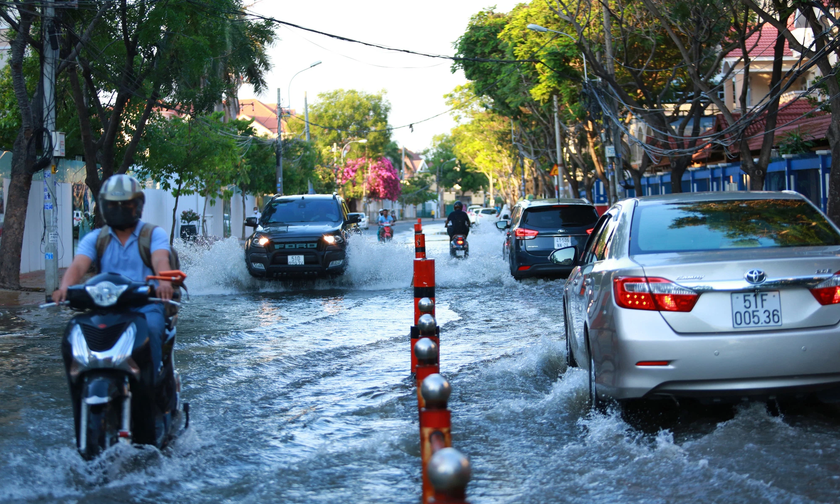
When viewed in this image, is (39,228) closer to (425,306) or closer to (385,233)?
(385,233)

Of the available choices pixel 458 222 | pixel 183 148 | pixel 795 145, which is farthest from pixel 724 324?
pixel 183 148

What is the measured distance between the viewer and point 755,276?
512 cm

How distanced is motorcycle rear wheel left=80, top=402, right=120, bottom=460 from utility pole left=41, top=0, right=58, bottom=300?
446 inches

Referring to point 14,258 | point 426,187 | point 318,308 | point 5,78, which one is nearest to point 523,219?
point 318,308

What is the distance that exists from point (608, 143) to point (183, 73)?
1400 centimetres

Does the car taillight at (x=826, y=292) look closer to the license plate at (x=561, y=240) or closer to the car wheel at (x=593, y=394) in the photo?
the car wheel at (x=593, y=394)

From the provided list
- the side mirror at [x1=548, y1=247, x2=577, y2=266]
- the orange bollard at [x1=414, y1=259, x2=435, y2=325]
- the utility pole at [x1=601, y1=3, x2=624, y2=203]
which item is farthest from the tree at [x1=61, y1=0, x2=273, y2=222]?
the side mirror at [x1=548, y1=247, x2=577, y2=266]

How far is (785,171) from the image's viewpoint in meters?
21.7

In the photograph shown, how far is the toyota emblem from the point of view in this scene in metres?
5.12

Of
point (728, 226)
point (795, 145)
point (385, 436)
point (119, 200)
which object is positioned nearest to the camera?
point (119, 200)

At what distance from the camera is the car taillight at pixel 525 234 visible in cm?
1639

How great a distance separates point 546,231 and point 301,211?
4.74 meters

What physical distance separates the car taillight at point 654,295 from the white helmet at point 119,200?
9.08 feet

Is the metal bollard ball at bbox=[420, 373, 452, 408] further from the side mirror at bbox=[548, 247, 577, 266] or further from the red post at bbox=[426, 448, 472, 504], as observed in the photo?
the side mirror at bbox=[548, 247, 577, 266]
